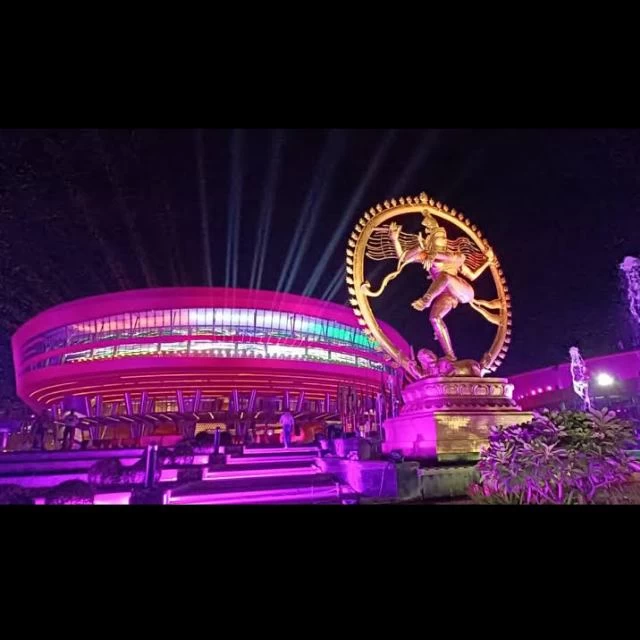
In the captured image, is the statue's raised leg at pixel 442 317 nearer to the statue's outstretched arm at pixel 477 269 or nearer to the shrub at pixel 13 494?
the statue's outstretched arm at pixel 477 269

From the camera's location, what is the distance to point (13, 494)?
7.63 metres

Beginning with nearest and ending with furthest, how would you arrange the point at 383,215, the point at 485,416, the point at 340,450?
the point at 485,416 < the point at 383,215 < the point at 340,450

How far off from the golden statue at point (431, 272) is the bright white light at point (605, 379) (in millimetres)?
24558

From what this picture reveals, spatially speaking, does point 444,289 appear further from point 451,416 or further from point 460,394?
point 451,416

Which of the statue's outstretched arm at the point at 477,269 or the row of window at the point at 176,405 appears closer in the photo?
the statue's outstretched arm at the point at 477,269

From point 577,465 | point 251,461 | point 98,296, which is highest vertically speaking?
point 98,296

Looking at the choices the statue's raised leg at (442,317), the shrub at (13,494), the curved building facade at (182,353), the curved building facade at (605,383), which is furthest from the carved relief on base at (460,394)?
the curved building facade at (182,353)

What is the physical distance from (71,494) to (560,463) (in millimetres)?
7657

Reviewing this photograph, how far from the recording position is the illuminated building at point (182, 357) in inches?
1019

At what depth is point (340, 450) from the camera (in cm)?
1102
